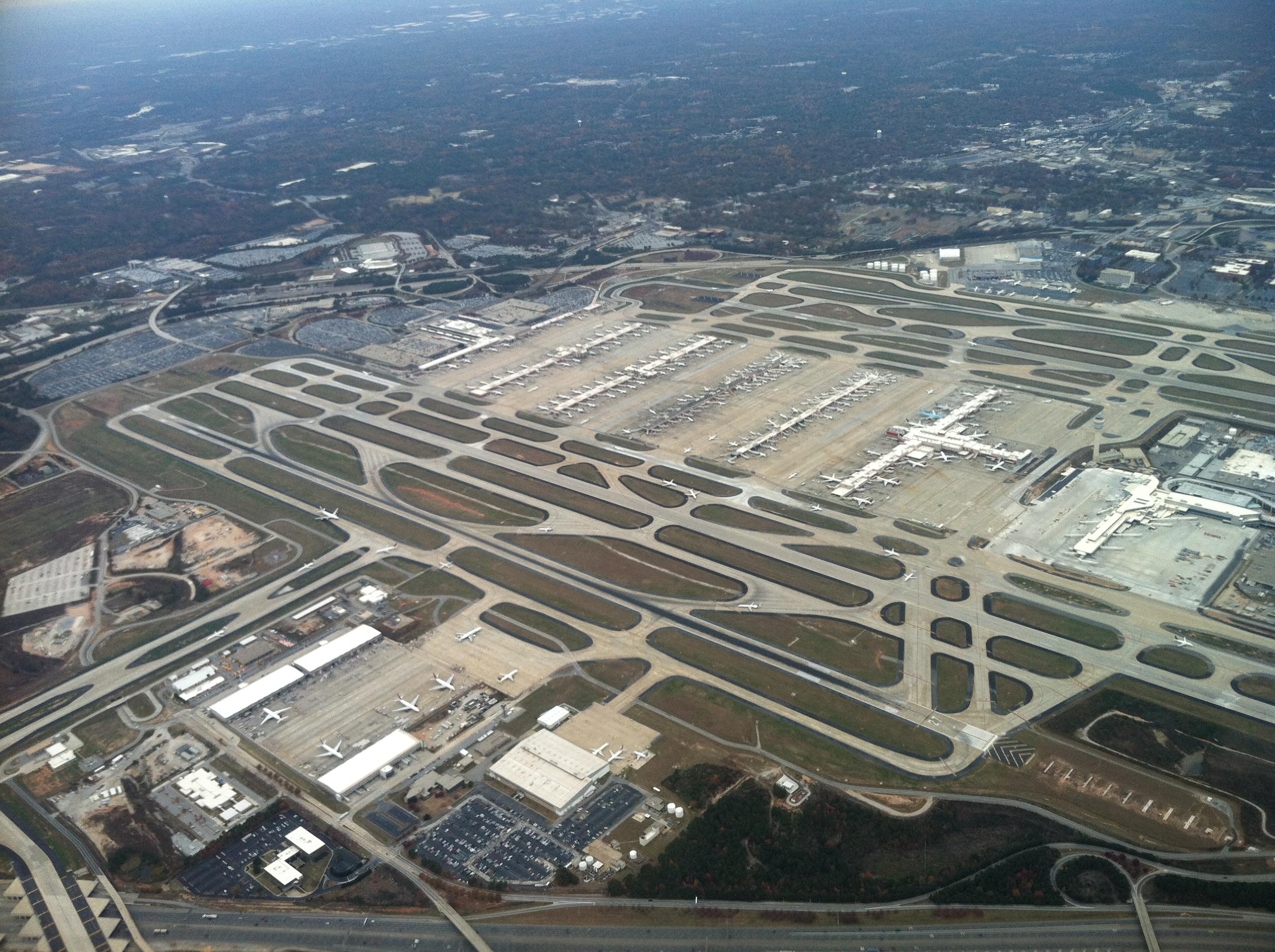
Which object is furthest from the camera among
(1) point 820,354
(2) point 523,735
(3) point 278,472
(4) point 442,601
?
(1) point 820,354

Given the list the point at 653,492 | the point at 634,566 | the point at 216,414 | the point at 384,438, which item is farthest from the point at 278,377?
the point at 634,566

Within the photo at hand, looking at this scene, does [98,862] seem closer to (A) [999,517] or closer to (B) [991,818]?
(B) [991,818]

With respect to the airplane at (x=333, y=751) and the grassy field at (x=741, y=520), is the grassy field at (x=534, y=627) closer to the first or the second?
the airplane at (x=333, y=751)

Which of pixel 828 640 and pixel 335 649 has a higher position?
pixel 335 649

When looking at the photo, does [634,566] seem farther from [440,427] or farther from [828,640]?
[440,427]

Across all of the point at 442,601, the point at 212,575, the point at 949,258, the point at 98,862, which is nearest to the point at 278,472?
the point at 212,575

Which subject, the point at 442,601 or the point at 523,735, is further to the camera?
the point at 442,601

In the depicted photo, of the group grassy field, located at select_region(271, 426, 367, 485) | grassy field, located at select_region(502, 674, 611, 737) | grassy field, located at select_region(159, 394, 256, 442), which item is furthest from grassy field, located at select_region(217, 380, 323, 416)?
grassy field, located at select_region(502, 674, 611, 737)

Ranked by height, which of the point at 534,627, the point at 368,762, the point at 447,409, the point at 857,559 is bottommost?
the point at 857,559

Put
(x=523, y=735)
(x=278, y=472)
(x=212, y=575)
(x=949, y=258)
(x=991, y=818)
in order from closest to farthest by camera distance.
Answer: (x=991, y=818)
(x=523, y=735)
(x=212, y=575)
(x=278, y=472)
(x=949, y=258)
